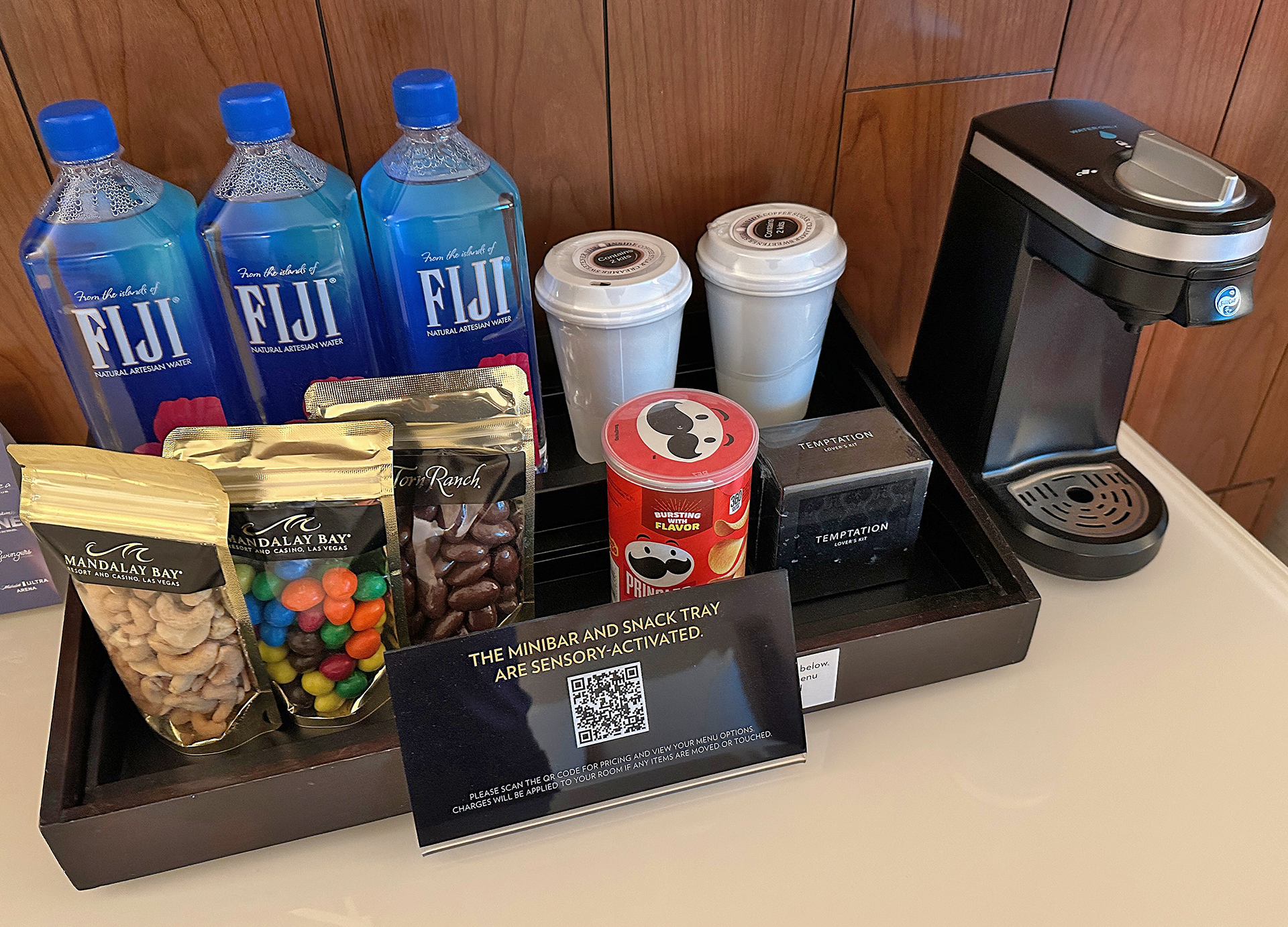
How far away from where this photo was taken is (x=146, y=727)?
744mm

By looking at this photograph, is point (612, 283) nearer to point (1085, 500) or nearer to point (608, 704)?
point (608, 704)

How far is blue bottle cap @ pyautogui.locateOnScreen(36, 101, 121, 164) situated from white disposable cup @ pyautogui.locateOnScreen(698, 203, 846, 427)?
1.57 ft

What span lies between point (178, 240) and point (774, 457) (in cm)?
48

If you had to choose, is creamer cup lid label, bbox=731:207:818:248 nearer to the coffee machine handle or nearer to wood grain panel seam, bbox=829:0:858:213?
wood grain panel seam, bbox=829:0:858:213

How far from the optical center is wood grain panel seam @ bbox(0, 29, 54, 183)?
751mm

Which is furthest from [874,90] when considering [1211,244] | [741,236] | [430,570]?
[430,570]

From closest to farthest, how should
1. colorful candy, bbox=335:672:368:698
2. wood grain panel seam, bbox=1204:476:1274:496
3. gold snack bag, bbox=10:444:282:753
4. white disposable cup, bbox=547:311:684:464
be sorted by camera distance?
gold snack bag, bbox=10:444:282:753, colorful candy, bbox=335:672:368:698, white disposable cup, bbox=547:311:684:464, wood grain panel seam, bbox=1204:476:1274:496

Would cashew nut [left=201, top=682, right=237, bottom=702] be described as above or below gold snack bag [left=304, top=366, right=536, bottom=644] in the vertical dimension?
below

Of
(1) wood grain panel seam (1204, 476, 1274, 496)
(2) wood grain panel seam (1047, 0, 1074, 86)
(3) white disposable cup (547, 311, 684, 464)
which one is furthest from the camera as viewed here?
(1) wood grain panel seam (1204, 476, 1274, 496)

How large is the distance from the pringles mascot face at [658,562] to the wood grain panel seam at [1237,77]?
0.83m

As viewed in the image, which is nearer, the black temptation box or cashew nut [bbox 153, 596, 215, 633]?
cashew nut [bbox 153, 596, 215, 633]

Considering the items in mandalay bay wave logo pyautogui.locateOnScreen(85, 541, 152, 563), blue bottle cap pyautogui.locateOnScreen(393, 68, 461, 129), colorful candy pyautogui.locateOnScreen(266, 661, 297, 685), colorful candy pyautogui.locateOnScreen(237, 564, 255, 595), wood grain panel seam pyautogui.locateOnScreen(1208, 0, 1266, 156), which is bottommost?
colorful candy pyautogui.locateOnScreen(266, 661, 297, 685)

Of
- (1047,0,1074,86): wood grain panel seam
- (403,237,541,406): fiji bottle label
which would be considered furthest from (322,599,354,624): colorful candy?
(1047,0,1074,86): wood grain panel seam

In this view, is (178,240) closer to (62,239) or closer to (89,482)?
(62,239)
